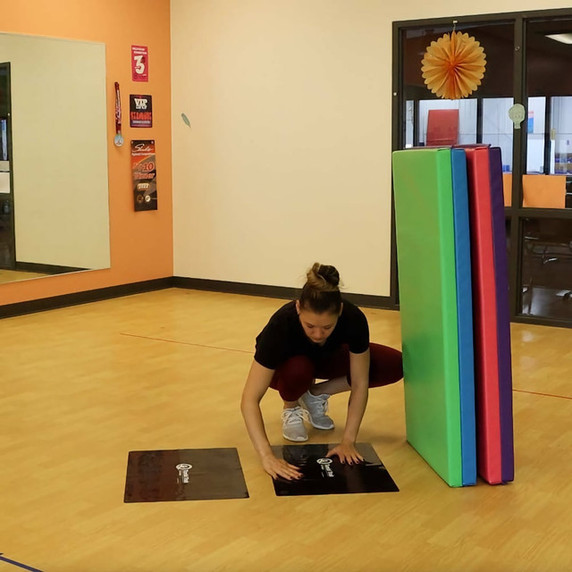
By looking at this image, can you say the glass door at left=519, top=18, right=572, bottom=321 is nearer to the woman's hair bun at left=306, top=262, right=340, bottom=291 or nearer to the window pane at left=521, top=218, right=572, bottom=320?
the window pane at left=521, top=218, right=572, bottom=320

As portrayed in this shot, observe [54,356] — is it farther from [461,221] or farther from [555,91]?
[555,91]

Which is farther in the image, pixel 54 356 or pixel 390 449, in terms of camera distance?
pixel 54 356

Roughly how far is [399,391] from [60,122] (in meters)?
3.29

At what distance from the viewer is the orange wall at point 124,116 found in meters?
6.05

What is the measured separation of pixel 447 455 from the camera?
293 centimetres

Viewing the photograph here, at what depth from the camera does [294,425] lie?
344 cm

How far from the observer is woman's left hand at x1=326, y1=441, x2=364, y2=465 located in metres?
3.15

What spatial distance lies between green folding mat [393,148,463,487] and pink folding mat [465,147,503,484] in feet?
0.26

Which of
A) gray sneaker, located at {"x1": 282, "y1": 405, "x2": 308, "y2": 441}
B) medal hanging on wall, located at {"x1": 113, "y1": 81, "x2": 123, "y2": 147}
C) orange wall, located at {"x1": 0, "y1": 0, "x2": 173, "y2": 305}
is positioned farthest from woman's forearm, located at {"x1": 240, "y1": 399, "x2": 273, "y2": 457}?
medal hanging on wall, located at {"x1": 113, "y1": 81, "x2": 123, "y2": 147}

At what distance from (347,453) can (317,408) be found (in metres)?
0.41

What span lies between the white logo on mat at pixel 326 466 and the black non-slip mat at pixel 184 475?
276 millimetres

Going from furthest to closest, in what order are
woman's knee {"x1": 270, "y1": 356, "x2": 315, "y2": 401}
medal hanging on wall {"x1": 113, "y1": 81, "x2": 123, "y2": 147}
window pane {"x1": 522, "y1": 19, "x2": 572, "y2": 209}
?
medal hanging on wall {"x1": 113, "y1": 81, "x2": 123, "y2": 147}
window pane {"x1": 522, "y1": 19, "x2": 572, "y2": 209}
woman's knee {"x1": 270, "y1": 356, "x2": 315, "y2": 401}

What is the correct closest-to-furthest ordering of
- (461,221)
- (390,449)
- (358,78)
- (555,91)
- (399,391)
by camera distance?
1. (461,221)
2. (390,449)
3. (399,391)
4. (555,91)
5. (358,78)

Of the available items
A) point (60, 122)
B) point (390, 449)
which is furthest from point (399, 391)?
point (60, 122)
